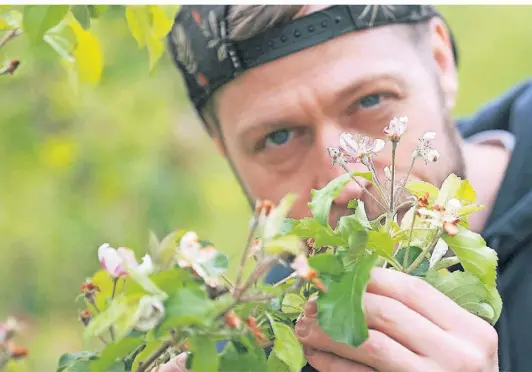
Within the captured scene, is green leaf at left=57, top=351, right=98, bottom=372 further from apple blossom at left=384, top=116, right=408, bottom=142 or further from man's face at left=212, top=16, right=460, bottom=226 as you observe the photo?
man's face at left=212, top=16, right=460, bottom=226

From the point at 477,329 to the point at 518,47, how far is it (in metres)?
0.96

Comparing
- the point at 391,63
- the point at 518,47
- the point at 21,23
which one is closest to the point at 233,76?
the point at 391,63

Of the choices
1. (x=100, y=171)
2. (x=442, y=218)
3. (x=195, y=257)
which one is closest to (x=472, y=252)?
(x=442, y=218)

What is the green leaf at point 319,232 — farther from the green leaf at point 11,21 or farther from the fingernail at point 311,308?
the green leaf at point 11,21

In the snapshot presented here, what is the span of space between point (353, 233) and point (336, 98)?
386 mm

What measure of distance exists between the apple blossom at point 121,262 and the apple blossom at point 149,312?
0.02 metres

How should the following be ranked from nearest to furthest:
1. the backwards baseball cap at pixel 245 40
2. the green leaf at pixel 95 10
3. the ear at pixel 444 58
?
the green leaf at pixel 95 10 → the backwards baseball cap at pixel 245 40 → the ear at pixel 444 58

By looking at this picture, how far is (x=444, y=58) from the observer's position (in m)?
0.83

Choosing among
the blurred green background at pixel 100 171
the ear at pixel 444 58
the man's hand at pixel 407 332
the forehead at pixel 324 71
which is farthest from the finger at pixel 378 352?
the blurred green background at pixel 100 171

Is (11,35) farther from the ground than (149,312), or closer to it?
farther from the ground

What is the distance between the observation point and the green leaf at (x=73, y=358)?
367mm

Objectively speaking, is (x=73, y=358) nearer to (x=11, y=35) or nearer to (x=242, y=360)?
(x=242, y=360)

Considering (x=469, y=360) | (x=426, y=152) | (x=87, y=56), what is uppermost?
(x=87, y=56)

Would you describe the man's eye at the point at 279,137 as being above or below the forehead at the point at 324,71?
below
